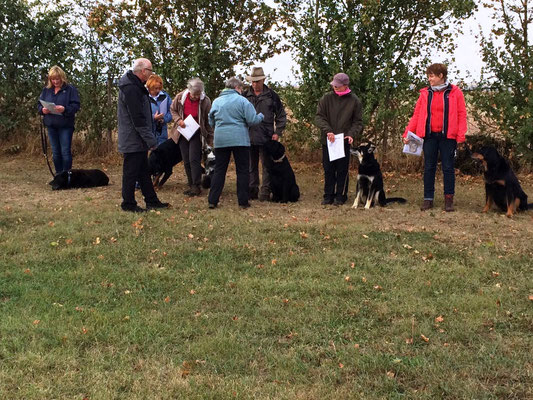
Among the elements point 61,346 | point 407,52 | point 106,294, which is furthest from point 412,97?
point 61,346

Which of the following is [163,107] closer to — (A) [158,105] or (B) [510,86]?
(A) [158,105]

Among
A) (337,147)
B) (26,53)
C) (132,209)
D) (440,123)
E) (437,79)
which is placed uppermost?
(26,53)

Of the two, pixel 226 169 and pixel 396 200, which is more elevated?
pixel 226 169

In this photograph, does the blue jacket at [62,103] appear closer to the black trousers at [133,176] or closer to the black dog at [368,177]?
the black trousers at [133,176]

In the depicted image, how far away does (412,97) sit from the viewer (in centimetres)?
1088

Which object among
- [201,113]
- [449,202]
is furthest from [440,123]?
[201,113]

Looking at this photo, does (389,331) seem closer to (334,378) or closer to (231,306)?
(334,378)

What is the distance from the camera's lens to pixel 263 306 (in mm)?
3986

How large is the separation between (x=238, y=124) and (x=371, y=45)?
15.9ft

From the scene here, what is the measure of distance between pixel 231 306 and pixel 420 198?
5497mm

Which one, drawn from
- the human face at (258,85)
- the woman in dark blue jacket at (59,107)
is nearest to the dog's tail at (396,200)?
the human face at (258,85)

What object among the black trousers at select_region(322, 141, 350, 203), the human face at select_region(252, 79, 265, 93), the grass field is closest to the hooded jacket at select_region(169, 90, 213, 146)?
the human face at select_region(252, 79, 265, 93)

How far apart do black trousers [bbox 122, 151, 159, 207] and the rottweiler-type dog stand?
4556 millimetres

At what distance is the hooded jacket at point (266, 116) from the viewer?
26.8ft
